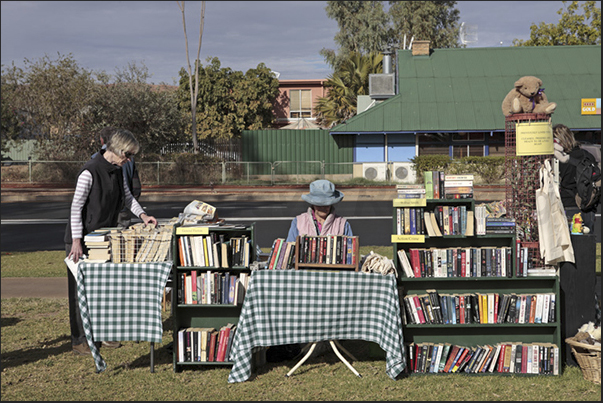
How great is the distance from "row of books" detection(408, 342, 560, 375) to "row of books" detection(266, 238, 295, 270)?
1374 mm

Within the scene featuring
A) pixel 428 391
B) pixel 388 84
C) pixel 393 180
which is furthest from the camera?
Result: pixel 388 84

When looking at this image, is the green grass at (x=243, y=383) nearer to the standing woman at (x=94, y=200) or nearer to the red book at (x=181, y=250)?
the standing woman at (x=94, y=200)

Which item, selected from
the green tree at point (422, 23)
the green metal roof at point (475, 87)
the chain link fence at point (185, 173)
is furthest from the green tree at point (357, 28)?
the chain link fence at point (185, 173)

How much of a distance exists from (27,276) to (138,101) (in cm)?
2418

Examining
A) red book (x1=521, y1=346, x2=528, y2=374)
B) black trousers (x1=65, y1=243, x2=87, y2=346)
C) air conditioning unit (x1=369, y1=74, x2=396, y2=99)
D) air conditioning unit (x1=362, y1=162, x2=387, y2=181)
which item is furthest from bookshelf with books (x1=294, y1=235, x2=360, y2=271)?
air conditioning unit (x1=369, y1=74, x2=396, y2=99)

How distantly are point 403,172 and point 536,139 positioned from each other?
→ 23397 millimetres

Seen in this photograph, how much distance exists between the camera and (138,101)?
3362cm

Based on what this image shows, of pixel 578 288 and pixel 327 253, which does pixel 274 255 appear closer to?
pixel 327 253

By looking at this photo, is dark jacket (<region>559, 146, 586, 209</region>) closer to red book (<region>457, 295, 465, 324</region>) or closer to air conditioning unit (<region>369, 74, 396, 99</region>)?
red book (<region>457, 295, 465, 324</region>)

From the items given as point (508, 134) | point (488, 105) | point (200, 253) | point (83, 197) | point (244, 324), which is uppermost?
point (488, 105)

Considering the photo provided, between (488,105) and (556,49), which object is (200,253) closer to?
(488,105)

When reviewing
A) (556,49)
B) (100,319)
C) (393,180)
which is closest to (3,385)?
(100,319)

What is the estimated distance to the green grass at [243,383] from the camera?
554cm

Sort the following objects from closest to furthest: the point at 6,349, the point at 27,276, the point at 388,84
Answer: the point at 6,349, the point at 27,276, the point at 388,84
